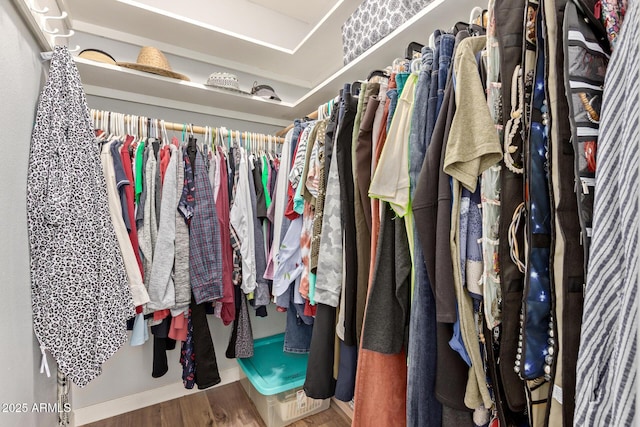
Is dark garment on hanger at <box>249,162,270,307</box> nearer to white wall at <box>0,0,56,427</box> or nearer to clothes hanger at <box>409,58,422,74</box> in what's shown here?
white wall at <box>0,0,56,427</box>

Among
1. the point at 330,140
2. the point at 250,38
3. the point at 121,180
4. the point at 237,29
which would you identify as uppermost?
the point at 237,29

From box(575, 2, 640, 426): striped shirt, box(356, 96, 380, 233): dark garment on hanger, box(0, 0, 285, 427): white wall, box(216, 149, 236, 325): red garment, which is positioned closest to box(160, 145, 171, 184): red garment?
box(216, 149, 236, 325): red garment

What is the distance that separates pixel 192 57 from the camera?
1.63 m

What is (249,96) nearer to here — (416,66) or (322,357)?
(416,66)

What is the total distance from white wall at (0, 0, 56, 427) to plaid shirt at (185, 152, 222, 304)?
503 mm

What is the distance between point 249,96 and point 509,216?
1.46m

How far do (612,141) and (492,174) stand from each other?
0.20m

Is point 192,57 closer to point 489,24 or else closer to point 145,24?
point 145,24

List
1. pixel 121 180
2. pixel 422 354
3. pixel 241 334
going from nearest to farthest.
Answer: pixel 422 354
pixel 121 180
pixel 241 334

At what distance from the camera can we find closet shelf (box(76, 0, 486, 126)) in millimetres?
851

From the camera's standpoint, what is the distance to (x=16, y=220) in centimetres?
66

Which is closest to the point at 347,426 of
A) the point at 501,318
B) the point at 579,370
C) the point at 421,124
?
the point at 501,318

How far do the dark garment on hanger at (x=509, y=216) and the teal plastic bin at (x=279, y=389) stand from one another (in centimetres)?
115

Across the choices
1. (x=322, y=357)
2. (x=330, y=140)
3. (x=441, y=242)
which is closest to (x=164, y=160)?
(x=330, y=140)
